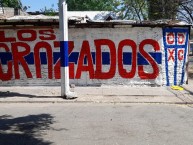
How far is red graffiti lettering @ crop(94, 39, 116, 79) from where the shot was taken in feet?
44.9

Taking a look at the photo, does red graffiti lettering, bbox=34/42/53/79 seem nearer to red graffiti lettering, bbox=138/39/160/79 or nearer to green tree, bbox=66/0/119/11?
red graffiti lettering, bbox=138/39/160/79

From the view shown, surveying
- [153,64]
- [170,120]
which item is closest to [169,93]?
[153,64]

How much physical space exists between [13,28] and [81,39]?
2617mm

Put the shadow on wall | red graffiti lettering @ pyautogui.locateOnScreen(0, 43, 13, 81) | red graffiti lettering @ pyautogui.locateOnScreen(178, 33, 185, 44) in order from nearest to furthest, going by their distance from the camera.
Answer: the shadow on wall < red graffiti lettering @ pyautogui.locateOnScreen(0, 43, 13, 81) < red graffiti lettering @ pyautogui.locateOnScreen(178, 33, 185, 44)

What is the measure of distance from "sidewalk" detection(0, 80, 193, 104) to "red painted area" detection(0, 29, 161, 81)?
594 mm

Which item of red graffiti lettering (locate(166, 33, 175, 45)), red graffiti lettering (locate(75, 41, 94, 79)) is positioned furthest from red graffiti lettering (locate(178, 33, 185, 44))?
red graffiti lettering (locate(75, 41, 94, 79))

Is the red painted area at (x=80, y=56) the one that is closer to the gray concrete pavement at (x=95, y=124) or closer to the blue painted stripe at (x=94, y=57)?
the blue painted stripe at (x=94, y=57)

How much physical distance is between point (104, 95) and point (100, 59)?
2.03 m

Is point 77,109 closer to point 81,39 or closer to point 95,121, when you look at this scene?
point 95,121

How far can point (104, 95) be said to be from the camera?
1219cm

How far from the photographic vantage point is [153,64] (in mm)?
13836

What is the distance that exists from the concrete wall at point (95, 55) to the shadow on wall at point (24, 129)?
4646mm

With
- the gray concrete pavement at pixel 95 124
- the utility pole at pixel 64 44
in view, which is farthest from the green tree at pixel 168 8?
the gray concrete pavement at pixel 95 124

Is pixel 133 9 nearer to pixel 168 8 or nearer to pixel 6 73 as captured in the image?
pixel 168 8
